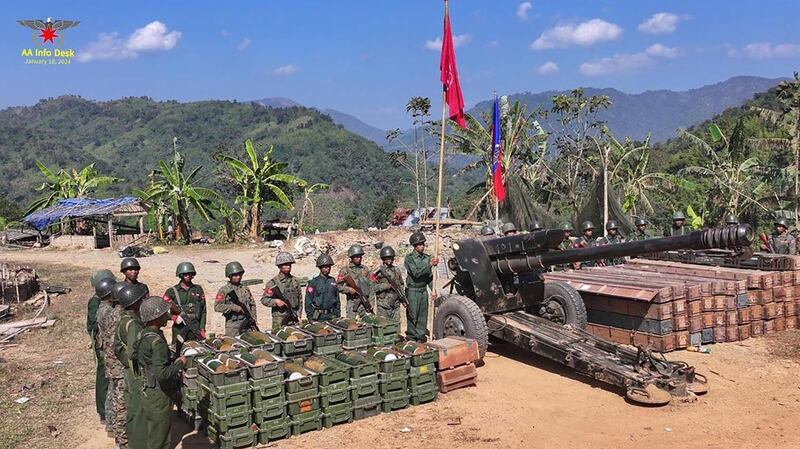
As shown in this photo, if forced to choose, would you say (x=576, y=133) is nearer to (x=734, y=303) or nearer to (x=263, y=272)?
(x=263, y=272)

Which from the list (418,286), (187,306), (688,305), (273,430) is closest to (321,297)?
(418,286)

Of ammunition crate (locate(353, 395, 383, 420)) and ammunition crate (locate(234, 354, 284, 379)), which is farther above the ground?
ammunition crate (locate(234, 354, 284, 379))

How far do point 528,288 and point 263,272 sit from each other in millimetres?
12876

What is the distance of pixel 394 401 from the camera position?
24.7 feet

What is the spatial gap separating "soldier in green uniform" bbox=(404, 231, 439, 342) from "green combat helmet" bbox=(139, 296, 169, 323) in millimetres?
4801

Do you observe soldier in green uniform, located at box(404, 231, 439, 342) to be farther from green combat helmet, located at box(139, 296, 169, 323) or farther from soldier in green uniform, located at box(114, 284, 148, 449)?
green combat helmet, located at box(139, 296, 169, 323)

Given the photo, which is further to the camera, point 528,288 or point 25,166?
point 25,166

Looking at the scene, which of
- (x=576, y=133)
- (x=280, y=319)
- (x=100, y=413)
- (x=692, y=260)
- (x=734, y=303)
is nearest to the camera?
(x=100, y=413)

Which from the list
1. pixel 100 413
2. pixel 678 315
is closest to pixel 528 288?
pixel 678 315

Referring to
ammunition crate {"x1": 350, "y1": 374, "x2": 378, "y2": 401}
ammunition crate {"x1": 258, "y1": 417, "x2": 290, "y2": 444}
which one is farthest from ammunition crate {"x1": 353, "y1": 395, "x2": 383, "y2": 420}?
ammunition crate {"x1": 258, "y1": 417, "x2": 290, "y2": 444}

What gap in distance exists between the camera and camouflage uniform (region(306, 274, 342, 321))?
9.38m

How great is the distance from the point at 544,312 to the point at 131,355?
6319 millimetres

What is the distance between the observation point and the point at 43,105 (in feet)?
474

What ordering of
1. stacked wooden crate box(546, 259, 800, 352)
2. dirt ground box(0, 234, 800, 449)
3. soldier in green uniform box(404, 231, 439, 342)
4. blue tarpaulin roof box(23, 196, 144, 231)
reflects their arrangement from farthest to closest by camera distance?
blue tarpaulin roof box(23, 196, 144, 231)
soldier in green uniform box(404, 231, 439, 342)
stacked wooden crate box(546, 259, 800, 352)
dirt ground box(0, 234, 800, 449)
